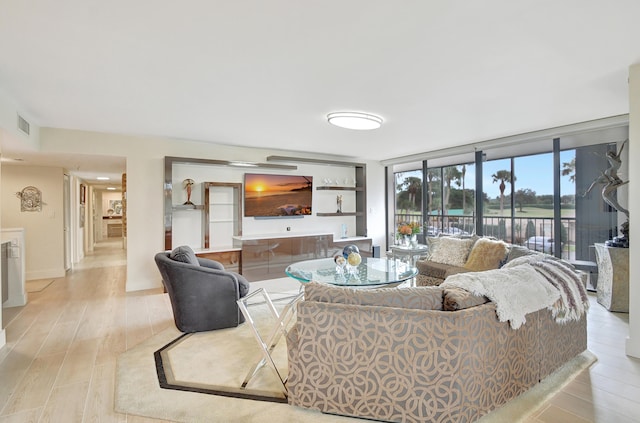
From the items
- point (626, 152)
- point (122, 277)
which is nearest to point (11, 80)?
point (122, 277)

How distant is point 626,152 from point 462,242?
8.25 feet

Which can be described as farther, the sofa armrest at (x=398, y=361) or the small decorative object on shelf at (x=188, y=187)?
the small decorative object on shelf at (x=188, y=187)

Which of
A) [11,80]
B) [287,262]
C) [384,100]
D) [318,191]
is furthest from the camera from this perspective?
[318,191]

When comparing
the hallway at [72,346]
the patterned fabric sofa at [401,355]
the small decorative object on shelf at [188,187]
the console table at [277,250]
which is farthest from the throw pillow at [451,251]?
the small decorative object on shelf at [188,187]

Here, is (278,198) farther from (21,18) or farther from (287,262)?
(21,18)

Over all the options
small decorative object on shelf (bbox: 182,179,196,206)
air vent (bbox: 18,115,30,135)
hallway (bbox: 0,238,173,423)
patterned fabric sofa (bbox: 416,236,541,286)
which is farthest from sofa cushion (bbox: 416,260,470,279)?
air vent (bbox: 18,115,30,135)

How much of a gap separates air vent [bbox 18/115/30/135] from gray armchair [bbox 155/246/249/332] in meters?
Result: 2.32

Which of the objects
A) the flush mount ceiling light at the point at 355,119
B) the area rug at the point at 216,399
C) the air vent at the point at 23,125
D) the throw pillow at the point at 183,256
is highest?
the flush mount ceiling light at the point at 355,119

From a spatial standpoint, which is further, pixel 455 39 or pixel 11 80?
pixel 11 80

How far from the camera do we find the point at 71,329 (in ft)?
11.4

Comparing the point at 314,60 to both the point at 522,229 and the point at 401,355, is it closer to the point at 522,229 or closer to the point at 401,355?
the point at 401,355

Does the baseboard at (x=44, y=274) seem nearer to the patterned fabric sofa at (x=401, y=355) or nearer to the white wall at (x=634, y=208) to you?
the patterned fabric sofa at (x=401, y=355)

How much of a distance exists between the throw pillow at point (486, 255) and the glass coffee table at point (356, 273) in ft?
3.15

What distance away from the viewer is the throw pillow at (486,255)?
4.02 meters
